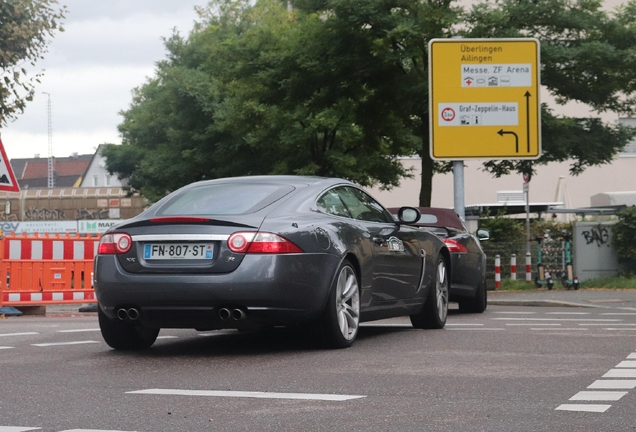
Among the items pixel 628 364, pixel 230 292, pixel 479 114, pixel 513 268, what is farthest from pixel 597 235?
pixel 230 292

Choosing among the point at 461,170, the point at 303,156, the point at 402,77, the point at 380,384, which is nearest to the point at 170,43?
the point at 303,156

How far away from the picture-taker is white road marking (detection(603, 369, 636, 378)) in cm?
740

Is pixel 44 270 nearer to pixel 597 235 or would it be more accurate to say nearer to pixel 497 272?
pixel 497 272

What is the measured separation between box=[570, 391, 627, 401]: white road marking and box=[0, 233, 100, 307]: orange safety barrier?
13.4 meters

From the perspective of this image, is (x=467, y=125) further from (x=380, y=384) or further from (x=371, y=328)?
(x=380, y=384)

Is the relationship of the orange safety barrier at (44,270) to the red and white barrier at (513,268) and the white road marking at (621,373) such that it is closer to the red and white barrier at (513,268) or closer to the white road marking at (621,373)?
the red and white barrier at (513,268)

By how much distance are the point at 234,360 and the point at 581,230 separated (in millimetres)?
19835

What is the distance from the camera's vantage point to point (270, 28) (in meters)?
33.0

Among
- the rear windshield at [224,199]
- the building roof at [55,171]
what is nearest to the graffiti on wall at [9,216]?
the building roof at [55,171]

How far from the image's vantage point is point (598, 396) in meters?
6.45

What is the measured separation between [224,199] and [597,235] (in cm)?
1944

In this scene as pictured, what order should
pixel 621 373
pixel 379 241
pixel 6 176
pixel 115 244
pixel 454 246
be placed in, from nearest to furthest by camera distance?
pixel 621 373, pixel 115 244, pixel 379 241, pixel 454 246, pixel 6 176

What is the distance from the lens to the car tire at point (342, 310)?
9094 millimetres

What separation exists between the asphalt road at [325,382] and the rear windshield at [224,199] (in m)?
1.06
